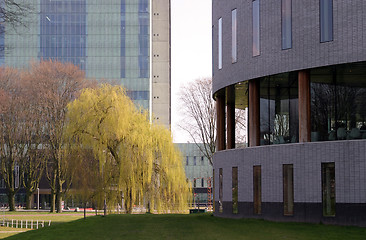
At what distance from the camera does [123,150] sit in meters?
46.7

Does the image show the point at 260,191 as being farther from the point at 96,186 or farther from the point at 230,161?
the point at 96,186

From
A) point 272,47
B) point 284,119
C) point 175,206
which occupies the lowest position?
point 175,206

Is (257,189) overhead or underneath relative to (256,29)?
underneath

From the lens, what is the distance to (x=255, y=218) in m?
30.7

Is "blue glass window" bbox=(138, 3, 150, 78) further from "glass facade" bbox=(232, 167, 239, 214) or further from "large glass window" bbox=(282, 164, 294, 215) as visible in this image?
"large glass window" bbox=(282, 164, 294, 215)

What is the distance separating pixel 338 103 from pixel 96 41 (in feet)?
323

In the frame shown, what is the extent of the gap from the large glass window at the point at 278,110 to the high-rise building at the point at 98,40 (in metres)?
88.9

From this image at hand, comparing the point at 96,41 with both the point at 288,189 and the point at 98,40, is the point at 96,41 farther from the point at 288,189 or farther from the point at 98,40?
the point at 288,189

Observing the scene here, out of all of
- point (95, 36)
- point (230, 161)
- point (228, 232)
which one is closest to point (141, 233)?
point (228, 232)

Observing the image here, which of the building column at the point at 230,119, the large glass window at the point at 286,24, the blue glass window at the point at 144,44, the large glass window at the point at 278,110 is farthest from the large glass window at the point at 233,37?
the blue glass window at the point at 144,44

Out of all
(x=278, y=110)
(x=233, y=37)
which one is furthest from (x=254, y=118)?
Result: (x=233, y=37)

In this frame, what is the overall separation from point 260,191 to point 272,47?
22.5 ft

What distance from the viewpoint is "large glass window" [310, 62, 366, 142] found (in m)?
29.1

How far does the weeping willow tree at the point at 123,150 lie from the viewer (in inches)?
1825
